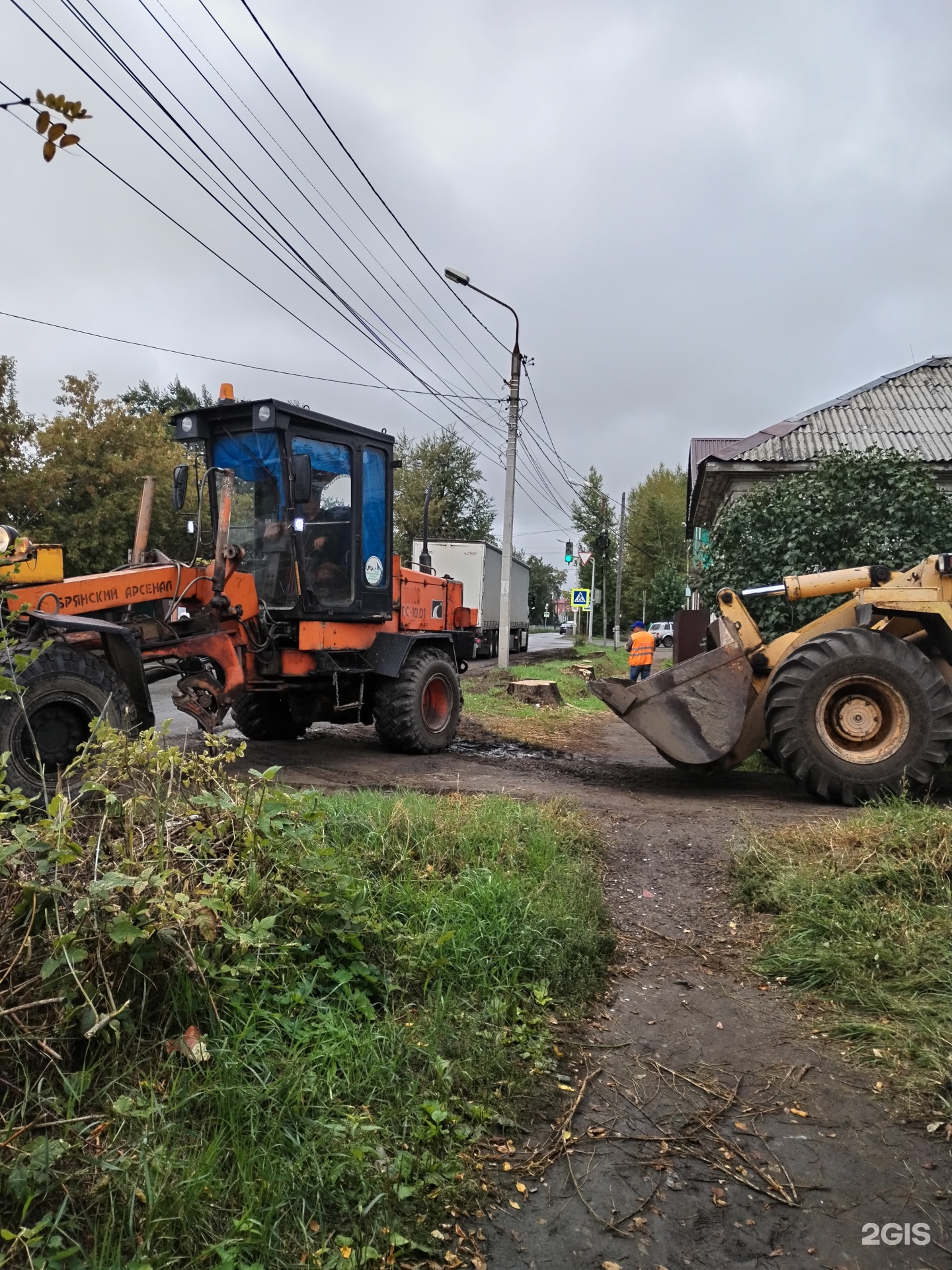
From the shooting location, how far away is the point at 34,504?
2191 cm

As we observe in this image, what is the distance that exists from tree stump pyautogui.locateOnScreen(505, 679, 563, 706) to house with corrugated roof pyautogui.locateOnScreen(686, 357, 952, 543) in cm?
347

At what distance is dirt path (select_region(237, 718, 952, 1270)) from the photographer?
8.29 feet

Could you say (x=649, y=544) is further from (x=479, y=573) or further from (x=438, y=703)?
(x=438, y=703)

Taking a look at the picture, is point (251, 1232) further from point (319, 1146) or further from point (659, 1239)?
point (659, 1239)

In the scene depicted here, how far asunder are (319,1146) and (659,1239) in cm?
97

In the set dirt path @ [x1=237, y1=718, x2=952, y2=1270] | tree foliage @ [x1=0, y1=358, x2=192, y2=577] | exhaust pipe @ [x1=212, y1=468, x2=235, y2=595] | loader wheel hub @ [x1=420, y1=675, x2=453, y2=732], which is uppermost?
tree foliage @ [x1=0, y1=358, x2=192, y2=577]

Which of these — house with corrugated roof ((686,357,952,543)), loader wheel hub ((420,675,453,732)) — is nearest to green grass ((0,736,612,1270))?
loader wheel hub ((420,675,453,732))

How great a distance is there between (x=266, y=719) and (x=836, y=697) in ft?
19.3

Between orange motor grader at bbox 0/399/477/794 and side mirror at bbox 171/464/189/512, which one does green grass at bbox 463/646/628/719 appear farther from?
side mirror at bbox 171/464/189/512

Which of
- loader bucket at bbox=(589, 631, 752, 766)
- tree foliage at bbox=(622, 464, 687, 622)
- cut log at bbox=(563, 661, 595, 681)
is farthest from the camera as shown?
tree foliage at bbox=(622, 464, 687, 622)

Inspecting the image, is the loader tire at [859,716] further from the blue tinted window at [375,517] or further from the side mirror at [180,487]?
the side mirror at [180,487]

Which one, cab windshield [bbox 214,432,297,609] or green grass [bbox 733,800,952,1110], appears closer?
green grass [bbox 733,800,952,1110]

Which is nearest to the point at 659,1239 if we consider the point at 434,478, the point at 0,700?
the point at 0,700

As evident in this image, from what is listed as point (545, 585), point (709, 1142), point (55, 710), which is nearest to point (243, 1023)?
point (709, 1142)
